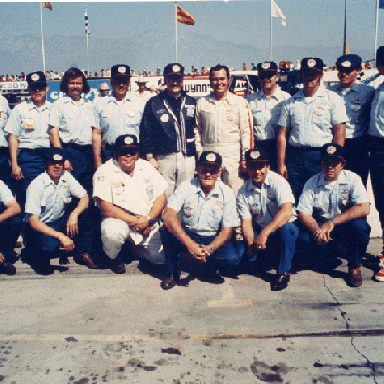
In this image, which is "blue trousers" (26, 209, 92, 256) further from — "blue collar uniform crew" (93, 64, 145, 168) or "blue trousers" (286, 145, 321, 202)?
"blue trousers" (286, 145, 321, 202)

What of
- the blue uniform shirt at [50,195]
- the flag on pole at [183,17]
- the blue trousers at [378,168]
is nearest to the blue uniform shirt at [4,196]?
the blue uniform shirt at [50,195]

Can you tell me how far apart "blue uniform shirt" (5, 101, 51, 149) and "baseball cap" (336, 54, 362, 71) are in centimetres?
320

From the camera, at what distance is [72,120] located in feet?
14.8

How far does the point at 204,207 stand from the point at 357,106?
1.88 meters

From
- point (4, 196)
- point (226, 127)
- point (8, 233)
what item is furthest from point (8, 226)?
point (226, 127)

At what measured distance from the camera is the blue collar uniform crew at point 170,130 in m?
4.30

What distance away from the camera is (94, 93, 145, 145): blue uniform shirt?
14.6 ft

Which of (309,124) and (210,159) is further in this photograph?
(309,124)

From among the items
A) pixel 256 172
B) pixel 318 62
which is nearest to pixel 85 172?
pixel 256 172

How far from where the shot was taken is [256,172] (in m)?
3.79

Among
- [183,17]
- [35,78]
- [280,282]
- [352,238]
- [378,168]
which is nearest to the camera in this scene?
[280,282]

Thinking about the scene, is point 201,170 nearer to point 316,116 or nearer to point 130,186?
point 130,186

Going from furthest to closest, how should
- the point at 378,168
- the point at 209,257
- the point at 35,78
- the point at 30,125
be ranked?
the point at 30,125 → the point at 35,78 → the point at 378,168 → the point at 209,257

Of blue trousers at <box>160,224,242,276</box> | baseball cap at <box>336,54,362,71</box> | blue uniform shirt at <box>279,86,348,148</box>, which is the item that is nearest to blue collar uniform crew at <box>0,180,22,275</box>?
blue trousers at <box>160,224,242,276</box>
